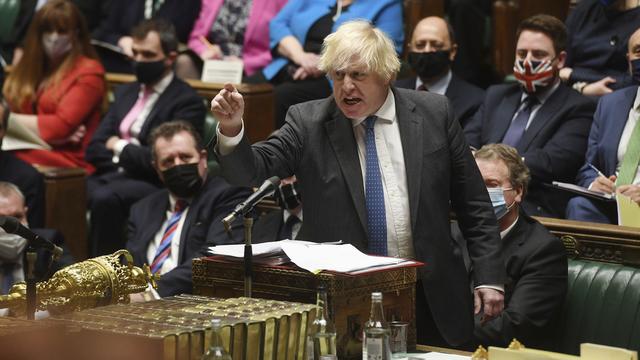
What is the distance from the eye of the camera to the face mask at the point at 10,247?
502 cm

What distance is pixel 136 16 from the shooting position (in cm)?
787

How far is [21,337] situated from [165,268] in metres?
2.89

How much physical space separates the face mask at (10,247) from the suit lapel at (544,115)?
2.19 metres

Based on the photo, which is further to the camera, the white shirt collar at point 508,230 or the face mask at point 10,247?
the face mask at point 10,247

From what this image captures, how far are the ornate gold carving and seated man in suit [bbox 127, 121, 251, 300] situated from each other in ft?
5.11

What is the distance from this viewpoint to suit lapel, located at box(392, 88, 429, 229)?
370cm

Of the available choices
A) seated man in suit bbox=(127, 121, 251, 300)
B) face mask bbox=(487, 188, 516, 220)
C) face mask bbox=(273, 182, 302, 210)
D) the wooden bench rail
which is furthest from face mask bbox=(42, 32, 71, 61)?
face mask bbox=(487, 188, 516, 220)

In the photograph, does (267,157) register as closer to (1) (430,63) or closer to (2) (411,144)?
(2) (411,144)

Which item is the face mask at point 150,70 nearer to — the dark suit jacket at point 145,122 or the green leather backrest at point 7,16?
the dark suit jacket at point 145,122

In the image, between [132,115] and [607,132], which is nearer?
[607,132]

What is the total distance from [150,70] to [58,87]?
0.63 meters

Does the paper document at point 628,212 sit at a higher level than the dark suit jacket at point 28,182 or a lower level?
higher

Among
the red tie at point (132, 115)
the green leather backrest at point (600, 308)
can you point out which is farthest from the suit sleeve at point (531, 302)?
the red tie at point (132, 115)

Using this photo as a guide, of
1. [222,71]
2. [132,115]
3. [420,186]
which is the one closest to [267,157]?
[420,186]
